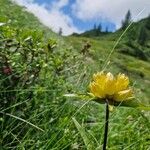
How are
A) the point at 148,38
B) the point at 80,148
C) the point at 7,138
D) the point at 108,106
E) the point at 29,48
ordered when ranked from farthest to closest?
the point at 148,38, the point at 29,48, the point at 80,148, the point at 7,138, the point at 108,106

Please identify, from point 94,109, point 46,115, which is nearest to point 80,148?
point 46,115

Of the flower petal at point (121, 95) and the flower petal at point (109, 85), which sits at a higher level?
the flower petal at point (109, 85)

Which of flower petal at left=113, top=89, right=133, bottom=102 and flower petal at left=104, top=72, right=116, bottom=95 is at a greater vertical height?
flower petal at left=104, top=72, right=116, bottom=95

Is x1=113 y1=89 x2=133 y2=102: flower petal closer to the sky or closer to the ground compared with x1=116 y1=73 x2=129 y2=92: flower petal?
closer to the ground

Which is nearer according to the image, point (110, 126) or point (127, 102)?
point (127, 102)

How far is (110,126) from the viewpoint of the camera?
4168mm

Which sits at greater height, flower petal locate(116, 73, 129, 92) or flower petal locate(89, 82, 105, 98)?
flower petal locate(116, 73, 129, 92)

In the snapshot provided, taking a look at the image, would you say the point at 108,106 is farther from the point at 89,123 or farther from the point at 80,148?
the point at 89,123

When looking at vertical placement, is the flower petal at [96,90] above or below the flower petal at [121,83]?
below

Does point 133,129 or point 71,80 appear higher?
point 71,80

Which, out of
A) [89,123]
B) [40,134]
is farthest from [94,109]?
[40,134]

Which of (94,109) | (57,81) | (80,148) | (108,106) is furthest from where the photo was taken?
(94,109)

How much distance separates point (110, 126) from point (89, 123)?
6.5 inches

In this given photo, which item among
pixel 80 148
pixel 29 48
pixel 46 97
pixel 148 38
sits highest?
pixel 148 38
